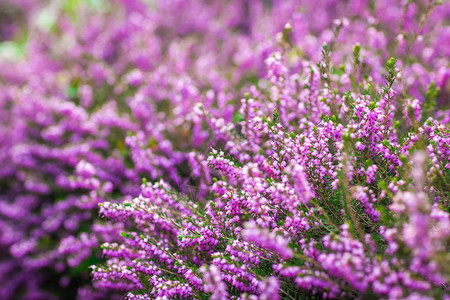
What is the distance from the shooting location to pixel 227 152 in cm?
269

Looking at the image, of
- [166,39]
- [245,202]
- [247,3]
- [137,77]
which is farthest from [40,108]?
[247,3]

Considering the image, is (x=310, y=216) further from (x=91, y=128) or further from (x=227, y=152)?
(x=91, y=128)

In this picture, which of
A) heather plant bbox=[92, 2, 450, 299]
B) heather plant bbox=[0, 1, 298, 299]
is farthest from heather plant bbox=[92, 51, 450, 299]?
heather plant bbox=[0, 1, 298, 299]

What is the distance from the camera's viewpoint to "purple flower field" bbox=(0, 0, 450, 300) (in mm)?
1877

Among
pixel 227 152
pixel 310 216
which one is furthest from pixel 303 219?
pixel 227 152

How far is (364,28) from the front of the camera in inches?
197

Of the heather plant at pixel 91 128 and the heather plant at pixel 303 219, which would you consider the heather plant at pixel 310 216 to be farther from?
the heather plant at pixel 91 128

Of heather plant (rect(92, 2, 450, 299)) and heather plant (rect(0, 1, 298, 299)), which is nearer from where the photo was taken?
heather plant (rect(92, 2, 450, 299))

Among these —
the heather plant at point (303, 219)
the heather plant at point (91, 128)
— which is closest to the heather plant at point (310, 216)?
the heather plant at point (303, 219)

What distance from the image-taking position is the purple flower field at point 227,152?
1.88 meters

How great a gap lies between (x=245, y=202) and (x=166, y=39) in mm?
5186

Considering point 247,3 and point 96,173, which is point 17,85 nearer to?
point 96,173

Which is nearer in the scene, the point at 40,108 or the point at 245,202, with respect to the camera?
the point at 245,202

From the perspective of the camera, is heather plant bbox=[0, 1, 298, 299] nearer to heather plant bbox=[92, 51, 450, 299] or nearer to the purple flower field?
the purple flower field
